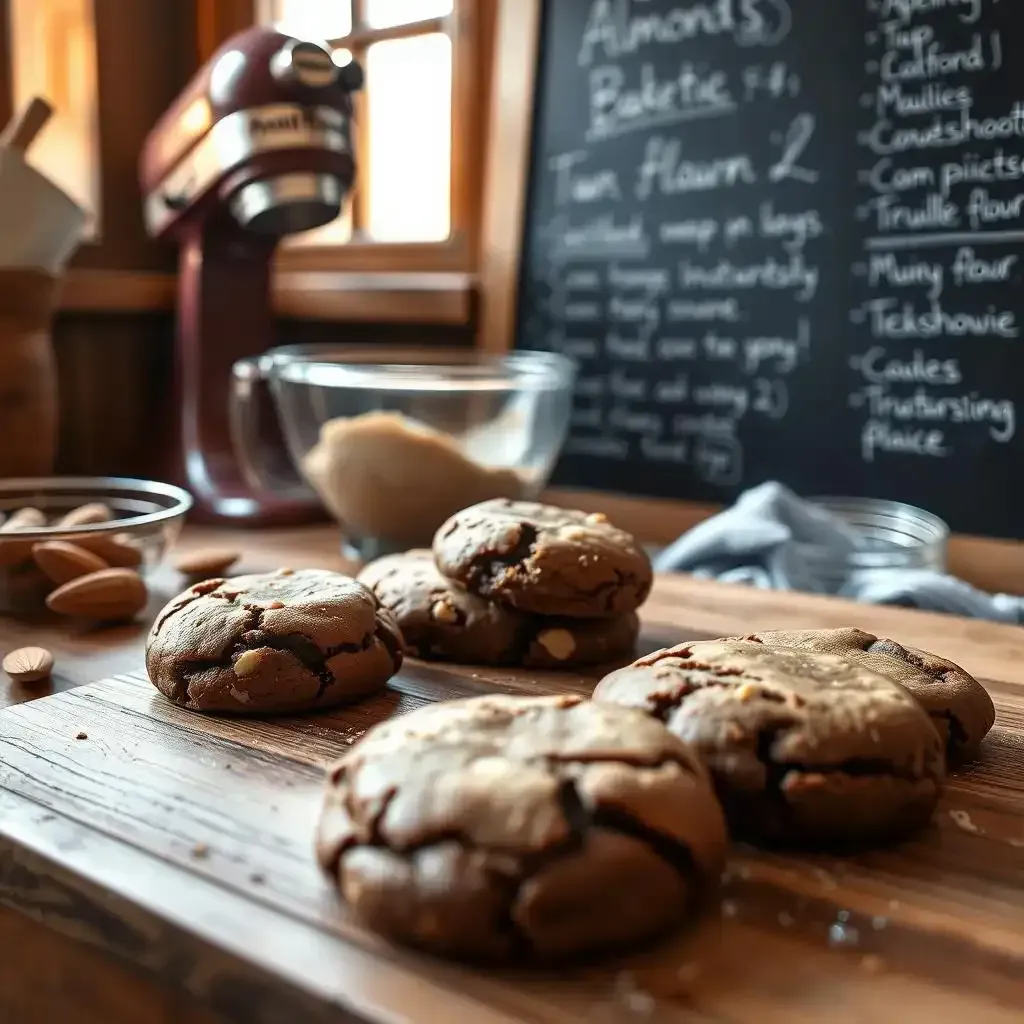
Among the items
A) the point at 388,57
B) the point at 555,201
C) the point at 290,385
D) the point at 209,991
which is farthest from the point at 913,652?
the point at 388,57

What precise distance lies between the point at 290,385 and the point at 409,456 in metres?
0.21

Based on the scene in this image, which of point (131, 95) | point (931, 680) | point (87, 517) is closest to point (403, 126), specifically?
point (131, 95)

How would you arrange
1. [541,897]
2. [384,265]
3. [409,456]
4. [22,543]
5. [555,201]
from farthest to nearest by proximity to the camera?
[384,265]
[555,201]
[409,456]
[22,543]
[541,897]

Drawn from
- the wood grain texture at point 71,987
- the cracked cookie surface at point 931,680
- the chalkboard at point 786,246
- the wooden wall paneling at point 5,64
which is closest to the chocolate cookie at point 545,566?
the cracked cookie surface at point 931,680

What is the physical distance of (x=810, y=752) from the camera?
53cm

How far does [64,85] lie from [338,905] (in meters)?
1.59

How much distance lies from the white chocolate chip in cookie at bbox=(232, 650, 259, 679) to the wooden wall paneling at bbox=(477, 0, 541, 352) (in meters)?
0.89

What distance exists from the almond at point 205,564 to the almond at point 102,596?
0.10 m

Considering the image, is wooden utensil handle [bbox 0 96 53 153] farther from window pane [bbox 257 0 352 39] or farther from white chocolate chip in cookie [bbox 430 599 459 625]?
white chocolate chip in cookie [bbox 430 599 459 625]

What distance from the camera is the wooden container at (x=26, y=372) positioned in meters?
1.25

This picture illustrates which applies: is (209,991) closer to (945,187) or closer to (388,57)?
(945,187)

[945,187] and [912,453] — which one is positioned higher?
[945,187]

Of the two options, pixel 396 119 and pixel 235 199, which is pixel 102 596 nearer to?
pixel 235 199

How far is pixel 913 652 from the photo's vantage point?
0.71 metres
